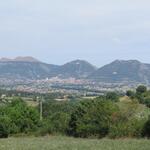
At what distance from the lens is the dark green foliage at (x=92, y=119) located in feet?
131

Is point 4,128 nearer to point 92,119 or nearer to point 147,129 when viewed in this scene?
point 92,119

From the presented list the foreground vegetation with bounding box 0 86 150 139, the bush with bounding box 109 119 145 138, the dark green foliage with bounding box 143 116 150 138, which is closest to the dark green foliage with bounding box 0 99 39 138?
the foreground vegetation with bounding box 0 86 150 139

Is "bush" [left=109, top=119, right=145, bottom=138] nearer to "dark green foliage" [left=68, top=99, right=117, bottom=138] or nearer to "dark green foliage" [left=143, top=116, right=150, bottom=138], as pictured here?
"dark green foliage" [left=143, top=116, right=150, bottom=138]

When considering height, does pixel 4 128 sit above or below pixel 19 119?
below

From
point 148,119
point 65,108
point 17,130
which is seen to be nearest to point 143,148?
point 148,119

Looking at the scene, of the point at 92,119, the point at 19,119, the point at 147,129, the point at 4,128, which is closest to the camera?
the point at 147,129

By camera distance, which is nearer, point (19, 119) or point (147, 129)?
point (147, 129)

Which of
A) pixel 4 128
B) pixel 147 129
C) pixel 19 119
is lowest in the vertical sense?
pixel 4 128

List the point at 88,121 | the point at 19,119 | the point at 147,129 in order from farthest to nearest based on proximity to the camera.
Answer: the point at 19,119
the point at 88,121
the point at 147,129

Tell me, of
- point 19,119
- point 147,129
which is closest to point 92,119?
point 147,129

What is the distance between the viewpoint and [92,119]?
134ft

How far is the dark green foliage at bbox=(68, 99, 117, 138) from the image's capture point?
131 ft

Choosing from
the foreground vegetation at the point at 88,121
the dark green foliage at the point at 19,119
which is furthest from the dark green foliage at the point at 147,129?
the dark green foliage at the point at 19,119

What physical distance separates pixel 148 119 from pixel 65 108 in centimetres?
3683
